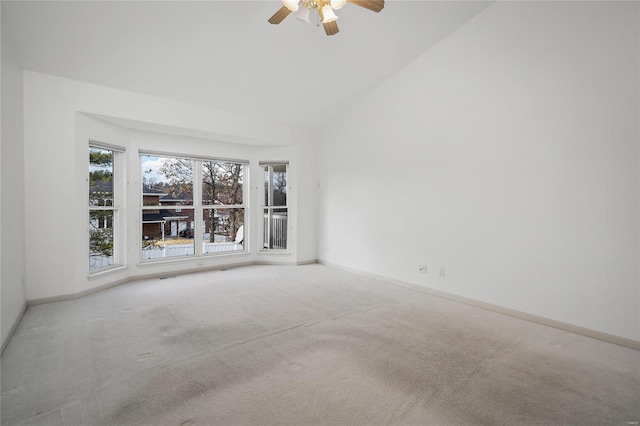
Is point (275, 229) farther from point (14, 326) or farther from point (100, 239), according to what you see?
point (14, 326)

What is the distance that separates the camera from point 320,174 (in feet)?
21.0

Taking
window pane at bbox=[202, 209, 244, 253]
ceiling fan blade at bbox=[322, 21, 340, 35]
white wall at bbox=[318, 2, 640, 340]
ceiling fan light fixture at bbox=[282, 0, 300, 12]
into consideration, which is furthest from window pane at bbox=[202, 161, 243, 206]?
ceiling fan light fixture at bbox=[282, 0, 300, 12]

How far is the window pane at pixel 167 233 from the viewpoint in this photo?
5250 mm

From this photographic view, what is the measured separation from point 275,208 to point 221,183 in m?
1.19

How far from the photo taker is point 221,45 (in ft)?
12.3

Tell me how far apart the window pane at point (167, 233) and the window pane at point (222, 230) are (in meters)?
0.28

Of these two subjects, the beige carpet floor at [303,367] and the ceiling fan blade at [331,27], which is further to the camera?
the ceiling fan blade at [331,27]

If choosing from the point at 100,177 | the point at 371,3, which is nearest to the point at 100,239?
the point at 100,177

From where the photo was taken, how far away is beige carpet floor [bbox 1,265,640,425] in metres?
1.92

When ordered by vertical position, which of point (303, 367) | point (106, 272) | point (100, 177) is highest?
point (100, 177)

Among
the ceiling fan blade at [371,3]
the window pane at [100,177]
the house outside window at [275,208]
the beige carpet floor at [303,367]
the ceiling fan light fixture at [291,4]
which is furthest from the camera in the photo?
the house outside window at [275,208]

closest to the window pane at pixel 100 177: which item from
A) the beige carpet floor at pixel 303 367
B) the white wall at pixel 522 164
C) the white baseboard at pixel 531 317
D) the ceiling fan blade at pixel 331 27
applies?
the beige carpet floor at pixel 303 367

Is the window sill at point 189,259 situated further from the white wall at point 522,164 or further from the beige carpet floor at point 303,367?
the white wall at point 522,164

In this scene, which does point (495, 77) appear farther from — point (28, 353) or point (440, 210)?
point (28, 353)
